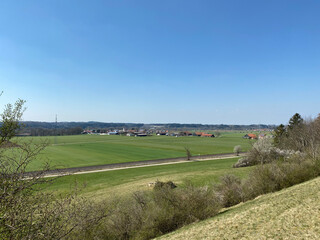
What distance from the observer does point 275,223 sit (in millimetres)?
10211

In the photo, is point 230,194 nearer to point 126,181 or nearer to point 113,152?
point 126,181

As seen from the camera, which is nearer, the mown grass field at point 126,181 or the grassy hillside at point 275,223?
the grassy hillside at point 275,223

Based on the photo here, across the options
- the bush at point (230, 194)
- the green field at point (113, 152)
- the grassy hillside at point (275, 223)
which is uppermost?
the grassy hillside at point (275, 223)

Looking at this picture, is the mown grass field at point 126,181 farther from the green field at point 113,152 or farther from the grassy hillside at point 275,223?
the grassy hillside at point 275,223

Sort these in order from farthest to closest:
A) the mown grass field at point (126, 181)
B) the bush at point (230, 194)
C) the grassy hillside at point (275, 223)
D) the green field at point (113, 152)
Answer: the green field at point (113, 152) < the mown grass field at point (126, 181) < the bush at point (230, 194) < the grassy hillside at point (275, 223)

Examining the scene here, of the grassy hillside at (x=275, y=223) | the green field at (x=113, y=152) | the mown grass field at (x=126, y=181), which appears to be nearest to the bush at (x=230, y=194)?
the mown grass field at (x=126, y=181)

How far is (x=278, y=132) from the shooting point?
62.6 m

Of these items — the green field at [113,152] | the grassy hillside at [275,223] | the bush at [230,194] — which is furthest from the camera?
the green field at [113,152]

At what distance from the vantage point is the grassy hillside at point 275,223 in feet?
30.2

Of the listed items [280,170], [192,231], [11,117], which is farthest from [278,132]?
[11,117]

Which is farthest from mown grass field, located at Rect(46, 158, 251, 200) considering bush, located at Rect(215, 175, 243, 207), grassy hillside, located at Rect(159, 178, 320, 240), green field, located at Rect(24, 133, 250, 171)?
grassy hillside, located at Rect(159, 178, 320, 240)

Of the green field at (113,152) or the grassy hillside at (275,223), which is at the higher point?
the grassy hillside at (275,223)

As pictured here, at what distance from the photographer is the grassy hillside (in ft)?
30.2

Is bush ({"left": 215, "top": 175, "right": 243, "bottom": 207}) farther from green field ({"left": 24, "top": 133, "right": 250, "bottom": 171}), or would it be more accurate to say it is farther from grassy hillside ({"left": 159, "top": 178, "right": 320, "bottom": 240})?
green field ({"left": 24, "top": 133, "right": 250, "bottom": 171})
